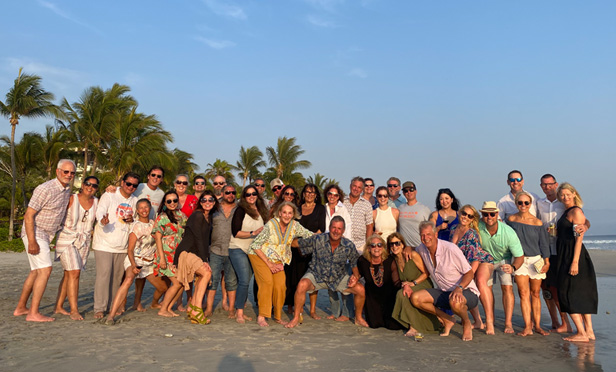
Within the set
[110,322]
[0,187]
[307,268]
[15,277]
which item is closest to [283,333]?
[307,268]

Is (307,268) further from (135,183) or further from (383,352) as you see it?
(135,183)

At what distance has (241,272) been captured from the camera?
6895 mm

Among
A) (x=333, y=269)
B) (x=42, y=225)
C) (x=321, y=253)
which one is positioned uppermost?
(x=42, y=225)

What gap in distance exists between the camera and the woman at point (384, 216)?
7.64 m

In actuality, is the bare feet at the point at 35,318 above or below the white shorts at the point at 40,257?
below

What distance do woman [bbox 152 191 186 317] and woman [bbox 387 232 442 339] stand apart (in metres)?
3.06

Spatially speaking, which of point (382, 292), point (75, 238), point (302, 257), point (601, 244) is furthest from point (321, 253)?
point (601, 244)

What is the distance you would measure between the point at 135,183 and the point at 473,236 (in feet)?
15.9

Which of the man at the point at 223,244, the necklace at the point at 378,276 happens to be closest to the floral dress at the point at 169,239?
the man at the point at 223,244

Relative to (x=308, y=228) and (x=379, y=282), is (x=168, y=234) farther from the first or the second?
(x=379, y=282)

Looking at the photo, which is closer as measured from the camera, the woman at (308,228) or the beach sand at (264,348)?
the beach sand at (264,348)

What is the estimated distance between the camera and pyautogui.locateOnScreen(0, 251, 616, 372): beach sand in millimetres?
4773

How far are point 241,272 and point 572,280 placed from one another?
14.5 feet

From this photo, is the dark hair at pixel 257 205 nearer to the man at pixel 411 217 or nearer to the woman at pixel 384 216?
the woman at pixel 384 216
